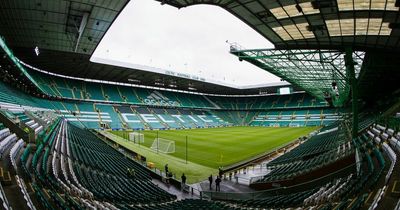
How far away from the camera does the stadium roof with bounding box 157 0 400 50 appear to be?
39.4 feet

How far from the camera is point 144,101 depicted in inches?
2403

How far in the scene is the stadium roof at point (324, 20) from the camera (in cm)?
1200

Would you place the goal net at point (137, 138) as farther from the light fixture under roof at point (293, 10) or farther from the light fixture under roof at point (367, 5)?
the light fixture under roof at point (367, 5)

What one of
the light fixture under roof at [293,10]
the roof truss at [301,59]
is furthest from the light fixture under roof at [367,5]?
the roof truss at [301,59]

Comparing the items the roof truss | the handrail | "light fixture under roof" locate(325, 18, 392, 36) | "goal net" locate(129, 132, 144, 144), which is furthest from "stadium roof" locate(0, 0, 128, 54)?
the handrail

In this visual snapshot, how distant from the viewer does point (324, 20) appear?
45.6 ft

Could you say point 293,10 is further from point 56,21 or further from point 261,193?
point 56,21

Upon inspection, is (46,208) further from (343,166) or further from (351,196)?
(343,166)

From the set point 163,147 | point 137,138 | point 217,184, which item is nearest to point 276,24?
point 217,184

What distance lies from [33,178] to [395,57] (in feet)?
73.8

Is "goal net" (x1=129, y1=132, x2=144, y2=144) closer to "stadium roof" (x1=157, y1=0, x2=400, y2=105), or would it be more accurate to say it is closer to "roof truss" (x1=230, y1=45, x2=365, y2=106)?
"roof truss" (x1=230, y1=45, x2=365, y2=106)

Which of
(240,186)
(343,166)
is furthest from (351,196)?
(240,186)

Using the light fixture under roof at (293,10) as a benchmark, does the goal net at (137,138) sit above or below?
below

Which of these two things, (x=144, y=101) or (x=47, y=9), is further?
(x=144, y=101)
